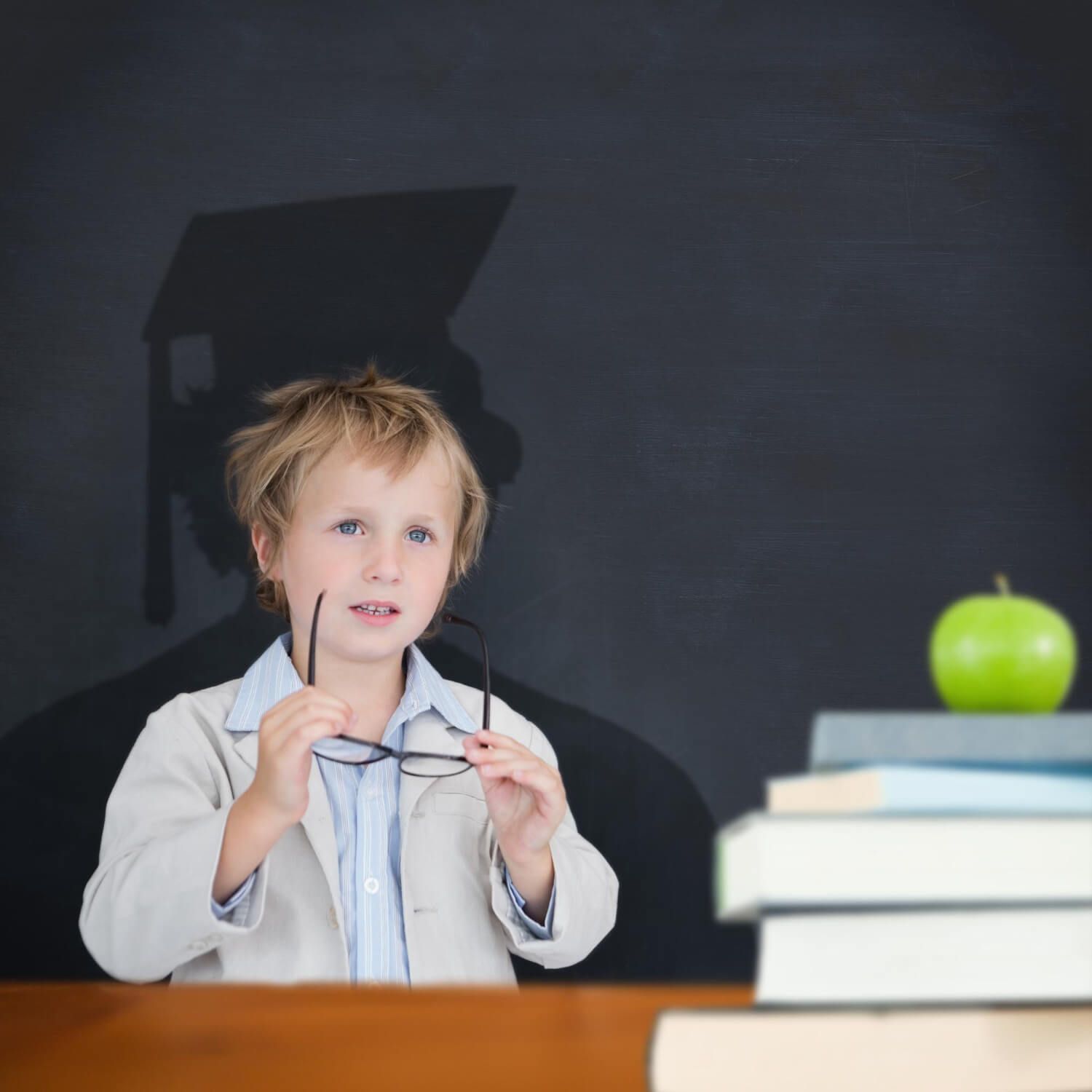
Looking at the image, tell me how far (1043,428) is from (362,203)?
1.04m

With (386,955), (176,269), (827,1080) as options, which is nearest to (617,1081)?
(827,1080)

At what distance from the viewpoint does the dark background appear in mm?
1625

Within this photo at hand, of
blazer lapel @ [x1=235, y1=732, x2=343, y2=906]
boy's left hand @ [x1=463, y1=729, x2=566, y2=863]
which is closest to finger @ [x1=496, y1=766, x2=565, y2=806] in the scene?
boy's left hand @ [x1=463, y1=729, x2=566, y2=863]

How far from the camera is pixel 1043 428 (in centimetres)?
168

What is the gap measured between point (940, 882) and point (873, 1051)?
0.26ft

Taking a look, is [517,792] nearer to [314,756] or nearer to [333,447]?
[314,756]

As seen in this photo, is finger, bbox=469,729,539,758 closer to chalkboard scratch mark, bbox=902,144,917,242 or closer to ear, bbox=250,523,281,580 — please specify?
ear, bbox=250,523,281,580

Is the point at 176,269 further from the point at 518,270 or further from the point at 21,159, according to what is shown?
the point at 518,270

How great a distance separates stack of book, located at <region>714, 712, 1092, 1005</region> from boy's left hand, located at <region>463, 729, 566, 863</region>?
0.57 meters

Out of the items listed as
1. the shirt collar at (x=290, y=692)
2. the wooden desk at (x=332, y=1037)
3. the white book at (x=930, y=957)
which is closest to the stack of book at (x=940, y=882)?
the white book at (x=930, y=957)

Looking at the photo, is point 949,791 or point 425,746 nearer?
point 949,791

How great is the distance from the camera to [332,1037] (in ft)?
2.31

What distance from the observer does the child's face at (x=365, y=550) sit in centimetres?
139

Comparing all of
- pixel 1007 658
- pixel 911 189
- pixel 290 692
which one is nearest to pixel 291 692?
pixel 290 692
